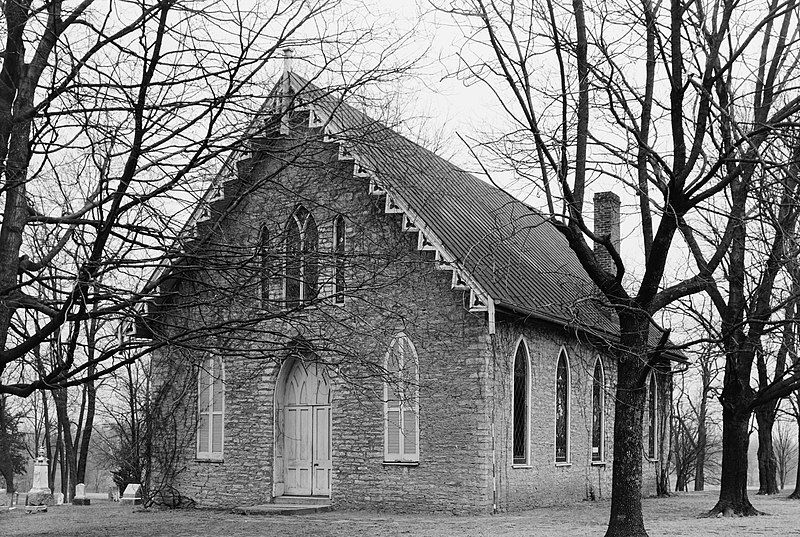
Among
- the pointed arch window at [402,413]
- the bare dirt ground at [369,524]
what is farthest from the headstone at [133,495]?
the pointed arch window at [402,413]

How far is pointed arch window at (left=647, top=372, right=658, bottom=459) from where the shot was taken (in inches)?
1318

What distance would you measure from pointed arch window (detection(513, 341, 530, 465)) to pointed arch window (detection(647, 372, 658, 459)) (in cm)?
1161

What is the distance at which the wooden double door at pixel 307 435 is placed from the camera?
2386cm

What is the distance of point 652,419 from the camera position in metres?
34.1

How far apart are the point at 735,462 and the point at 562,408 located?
15.2 ft

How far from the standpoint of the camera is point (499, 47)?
15.4m

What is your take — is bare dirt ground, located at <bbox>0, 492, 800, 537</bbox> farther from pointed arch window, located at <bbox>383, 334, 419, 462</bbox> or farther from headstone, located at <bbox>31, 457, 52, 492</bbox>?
headstone, located at <bbox>31, 457, 52, 492</bbox>

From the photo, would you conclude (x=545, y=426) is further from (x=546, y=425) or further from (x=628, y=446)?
(x=628, y=446)

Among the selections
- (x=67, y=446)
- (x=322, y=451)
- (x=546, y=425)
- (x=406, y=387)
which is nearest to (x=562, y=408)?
(x=546, y=425)

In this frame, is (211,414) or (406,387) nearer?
(406,387)

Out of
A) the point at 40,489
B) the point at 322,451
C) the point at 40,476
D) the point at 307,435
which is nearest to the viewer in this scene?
the point at 322,451

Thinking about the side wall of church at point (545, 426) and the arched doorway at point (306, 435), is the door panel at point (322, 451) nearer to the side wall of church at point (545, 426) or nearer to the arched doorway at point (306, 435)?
the arched doorway at point (306, 435)

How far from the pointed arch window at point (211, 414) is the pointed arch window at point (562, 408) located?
8.79 m

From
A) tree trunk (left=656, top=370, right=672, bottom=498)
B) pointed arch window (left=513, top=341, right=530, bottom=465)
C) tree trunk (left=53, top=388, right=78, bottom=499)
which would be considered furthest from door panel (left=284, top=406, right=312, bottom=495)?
tree trunk (left=53, top=388, right=78, bottom=499)
